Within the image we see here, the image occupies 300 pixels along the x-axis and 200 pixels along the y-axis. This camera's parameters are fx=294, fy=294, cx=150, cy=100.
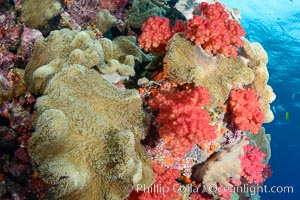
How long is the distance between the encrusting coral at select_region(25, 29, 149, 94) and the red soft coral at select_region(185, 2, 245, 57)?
1.16 metres

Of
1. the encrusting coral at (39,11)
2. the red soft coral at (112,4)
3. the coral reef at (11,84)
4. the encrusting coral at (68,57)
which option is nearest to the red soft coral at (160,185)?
the encrusting coral at (68,57)

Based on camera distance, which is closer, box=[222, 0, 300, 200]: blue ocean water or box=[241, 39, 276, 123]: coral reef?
box=[241, 39, 276, 123]: coral reef

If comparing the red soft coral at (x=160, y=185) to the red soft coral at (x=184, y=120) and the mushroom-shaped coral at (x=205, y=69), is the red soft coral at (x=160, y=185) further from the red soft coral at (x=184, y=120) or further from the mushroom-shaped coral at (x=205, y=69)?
the mushroom-shaped coral at (x=205, y=69)

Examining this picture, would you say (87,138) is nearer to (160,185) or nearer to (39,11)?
(160,185)

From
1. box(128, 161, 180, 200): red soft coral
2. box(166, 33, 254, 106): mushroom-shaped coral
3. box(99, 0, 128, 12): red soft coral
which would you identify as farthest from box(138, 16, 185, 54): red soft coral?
box(99, 0, 128, 12): red soft coral

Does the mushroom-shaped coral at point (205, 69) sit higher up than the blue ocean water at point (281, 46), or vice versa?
the mushroom-shaped coral at point (205, 69)

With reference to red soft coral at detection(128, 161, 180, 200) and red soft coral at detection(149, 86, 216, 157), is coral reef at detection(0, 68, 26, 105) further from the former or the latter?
→ red soft coral at detection(128, 161, 180, 200)

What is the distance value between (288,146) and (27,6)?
147 ft

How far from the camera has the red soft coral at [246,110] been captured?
164 inches

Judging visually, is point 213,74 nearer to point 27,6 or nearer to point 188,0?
point 188,0

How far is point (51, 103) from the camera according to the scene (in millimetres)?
3531

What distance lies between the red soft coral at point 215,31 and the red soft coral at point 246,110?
1.96 feet

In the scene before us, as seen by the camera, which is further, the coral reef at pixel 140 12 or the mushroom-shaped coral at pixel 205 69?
the coral reef at pixel 140 12

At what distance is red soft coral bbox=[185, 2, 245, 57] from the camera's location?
3988mm
